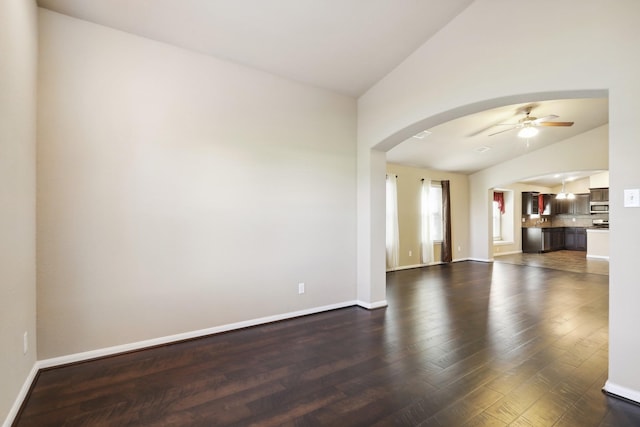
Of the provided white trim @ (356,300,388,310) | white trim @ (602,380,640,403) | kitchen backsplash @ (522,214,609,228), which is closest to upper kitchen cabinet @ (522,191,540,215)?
kitchen backsplash @ (522,214,609,228)

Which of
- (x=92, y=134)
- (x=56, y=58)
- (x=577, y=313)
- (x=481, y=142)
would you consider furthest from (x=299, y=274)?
(x=481, y=142)

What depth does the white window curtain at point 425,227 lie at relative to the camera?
7484mm

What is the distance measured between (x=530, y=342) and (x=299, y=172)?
3051 mm

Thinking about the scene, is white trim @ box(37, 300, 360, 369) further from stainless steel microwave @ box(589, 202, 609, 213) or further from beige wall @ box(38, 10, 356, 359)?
stainless steel microwave @ box(589, 202, 609, 213)

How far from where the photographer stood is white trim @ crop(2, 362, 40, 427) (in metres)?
1.69

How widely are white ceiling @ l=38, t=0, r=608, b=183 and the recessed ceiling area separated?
86.1 inches

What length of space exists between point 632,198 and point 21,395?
430cm

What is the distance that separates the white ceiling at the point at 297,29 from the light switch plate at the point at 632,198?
1.77 meters

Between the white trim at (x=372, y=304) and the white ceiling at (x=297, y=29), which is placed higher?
the white ceiling at (x=297, y=29)

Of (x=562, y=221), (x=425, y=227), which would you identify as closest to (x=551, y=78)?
(x=425, y=227)

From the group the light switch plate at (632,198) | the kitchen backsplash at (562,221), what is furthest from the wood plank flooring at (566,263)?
the light switch plate at (632,198)

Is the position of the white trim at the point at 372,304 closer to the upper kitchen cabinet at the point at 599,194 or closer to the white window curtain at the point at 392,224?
the white window curtain at the point at 392,224

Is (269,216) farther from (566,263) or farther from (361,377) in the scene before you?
(566,263)

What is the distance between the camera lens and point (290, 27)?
280 centimetres
